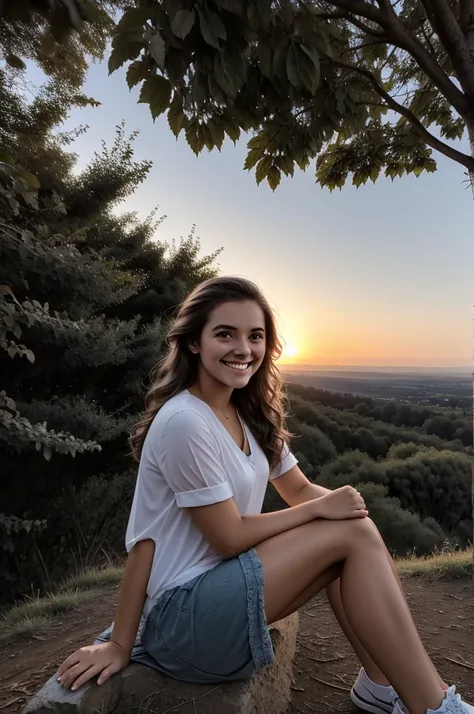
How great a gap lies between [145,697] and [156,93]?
1.97 metres

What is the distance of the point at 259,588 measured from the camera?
1.44 m

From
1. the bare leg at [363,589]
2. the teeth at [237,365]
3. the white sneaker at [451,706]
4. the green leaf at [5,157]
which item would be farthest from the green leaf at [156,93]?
the white sneaker at [451,706]

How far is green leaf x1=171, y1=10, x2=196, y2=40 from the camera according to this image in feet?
5.08

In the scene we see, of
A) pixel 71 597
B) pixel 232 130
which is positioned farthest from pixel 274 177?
pixel 71 597

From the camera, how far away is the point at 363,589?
145 centimetres

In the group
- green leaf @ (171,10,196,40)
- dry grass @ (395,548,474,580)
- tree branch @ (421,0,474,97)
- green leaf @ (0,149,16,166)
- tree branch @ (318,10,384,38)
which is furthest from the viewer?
dry grass @ (395,548,474,580)

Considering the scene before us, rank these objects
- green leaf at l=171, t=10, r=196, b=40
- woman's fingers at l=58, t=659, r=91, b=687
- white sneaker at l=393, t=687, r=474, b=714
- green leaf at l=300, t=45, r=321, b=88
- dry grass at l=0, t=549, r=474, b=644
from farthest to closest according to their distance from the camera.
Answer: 1. dry grass at l=0, t=549, r=474, b=644
2. green leaf at l=300, t=45, r=321, b=88
3. green leaf at l=171, t=10, r=196, b=40
4. woman's fingers at l=58, t=659, r=91, b=687
5. white sneaker at l=393, t=687, r=474, b=714

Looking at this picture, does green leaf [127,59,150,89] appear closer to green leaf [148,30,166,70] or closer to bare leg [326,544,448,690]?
green leaf [148,30,166,70]

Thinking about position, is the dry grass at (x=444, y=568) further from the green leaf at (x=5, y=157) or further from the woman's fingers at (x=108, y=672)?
the green leaf at (x=5, y=157)

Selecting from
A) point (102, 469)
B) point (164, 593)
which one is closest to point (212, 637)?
point (164, 593)

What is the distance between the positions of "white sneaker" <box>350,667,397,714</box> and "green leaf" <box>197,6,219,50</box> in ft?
6.98

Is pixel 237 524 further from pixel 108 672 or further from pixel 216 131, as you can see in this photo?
pixel 216 131

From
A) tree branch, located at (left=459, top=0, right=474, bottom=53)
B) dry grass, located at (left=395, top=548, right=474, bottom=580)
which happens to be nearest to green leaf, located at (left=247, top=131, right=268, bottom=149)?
tree branch, located at (left=459, top=0, right=474, bottom=53)

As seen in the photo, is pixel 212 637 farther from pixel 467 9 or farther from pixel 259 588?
pixel 467 9
